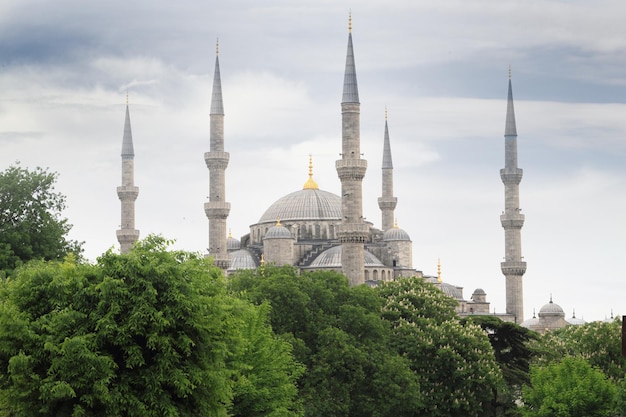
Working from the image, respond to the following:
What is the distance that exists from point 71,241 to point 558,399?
20955 mm

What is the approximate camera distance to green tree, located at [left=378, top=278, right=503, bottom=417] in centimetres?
5778

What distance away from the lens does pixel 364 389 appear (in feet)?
176

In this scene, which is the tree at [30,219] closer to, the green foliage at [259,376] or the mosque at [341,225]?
the green foliage at [259,376]

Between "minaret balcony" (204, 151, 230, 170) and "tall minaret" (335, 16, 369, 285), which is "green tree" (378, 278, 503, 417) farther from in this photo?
"minaret balcony" (204, 151, 230, 170)

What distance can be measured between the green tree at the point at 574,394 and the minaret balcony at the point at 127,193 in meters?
53.8

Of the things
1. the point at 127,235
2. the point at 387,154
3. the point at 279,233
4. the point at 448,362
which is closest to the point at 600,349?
the point at 448,362

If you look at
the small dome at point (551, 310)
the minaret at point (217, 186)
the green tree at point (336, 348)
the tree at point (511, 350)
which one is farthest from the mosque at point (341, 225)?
the green tree at point (336, 348)

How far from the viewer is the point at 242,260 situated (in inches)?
4277

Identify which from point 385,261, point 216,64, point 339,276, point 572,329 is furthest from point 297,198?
point 339,276

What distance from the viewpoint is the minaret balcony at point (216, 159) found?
96.6m

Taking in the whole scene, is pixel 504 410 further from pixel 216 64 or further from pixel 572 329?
pixel 216 64

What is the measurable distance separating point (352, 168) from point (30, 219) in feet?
119

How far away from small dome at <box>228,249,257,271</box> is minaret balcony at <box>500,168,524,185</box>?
20.7 m

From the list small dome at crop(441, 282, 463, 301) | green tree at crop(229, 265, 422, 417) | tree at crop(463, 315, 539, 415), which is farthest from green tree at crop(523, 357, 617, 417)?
small dome at crop(441, 282, 463, 301)
